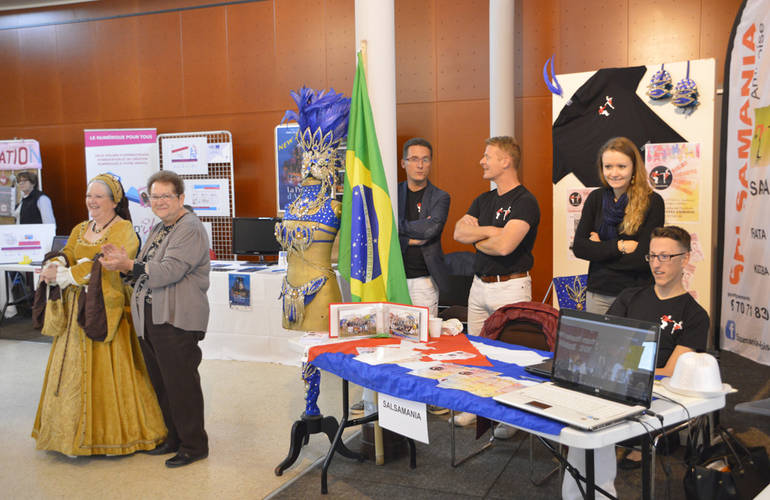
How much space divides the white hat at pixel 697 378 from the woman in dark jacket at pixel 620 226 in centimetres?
100

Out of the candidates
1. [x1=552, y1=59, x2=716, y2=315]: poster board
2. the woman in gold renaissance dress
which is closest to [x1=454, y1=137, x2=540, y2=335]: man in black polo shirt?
[x1=552, y1=59, x2=716, y2=315]: poster board

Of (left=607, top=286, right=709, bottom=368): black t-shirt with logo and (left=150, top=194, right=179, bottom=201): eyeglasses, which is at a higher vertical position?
(left=150, top=194, right=179, bottom=201): eyeglasses

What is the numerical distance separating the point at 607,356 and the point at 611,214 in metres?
1.29

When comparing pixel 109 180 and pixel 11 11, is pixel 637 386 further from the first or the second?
pixel 11 11

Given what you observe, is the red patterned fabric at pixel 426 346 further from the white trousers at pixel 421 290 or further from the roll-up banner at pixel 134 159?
the roll-up banner at pixel 134 159

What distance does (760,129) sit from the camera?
11.8 feet

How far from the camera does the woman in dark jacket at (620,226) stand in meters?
2.99

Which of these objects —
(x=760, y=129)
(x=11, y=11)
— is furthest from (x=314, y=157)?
(x=11, y=11)

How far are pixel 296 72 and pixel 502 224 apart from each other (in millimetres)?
4322

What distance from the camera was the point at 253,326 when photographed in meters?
5.25

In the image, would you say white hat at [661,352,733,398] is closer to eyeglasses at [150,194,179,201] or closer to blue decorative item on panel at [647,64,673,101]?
eyeglasses at [150,194,179,201]

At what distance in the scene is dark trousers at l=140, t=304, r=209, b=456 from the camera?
3260 mm

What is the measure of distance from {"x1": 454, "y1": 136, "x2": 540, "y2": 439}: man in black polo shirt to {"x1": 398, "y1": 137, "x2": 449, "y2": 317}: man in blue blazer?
0.38m

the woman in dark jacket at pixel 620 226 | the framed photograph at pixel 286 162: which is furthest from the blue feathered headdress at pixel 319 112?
the framed photograph at pixel 286 162
